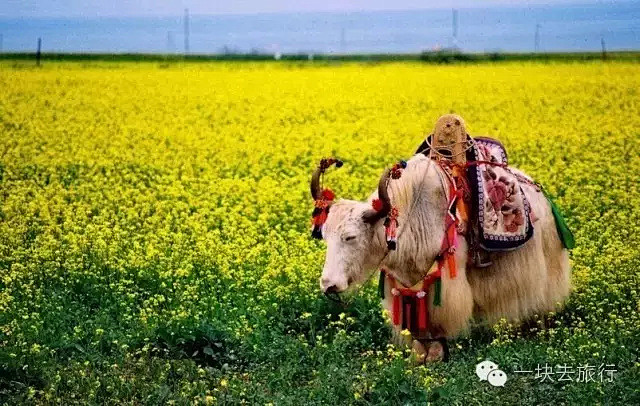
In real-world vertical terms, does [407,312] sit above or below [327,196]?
below

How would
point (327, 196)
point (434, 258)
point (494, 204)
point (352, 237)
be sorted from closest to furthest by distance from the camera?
point (352, 237) < point (327, 196) < point (434, 258) < point (494, 204)

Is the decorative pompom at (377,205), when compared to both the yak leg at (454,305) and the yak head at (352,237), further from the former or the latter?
the yak leg at (454,305)

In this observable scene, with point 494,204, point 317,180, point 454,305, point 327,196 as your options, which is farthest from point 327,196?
point 494,204

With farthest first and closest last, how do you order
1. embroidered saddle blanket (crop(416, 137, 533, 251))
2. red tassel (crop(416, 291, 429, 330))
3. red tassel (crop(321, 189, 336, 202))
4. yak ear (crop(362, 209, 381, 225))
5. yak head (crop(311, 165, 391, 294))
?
1. embroidered saddle blanket (crop(416, 137, 533, 251))
2. red tassel (crop(416, 291, 429, 330))
3. red tassel (crop(321, 189, 336, 202))
4. yak ear (crop(362, 209, 381, 225))
5. yak head (crop(311, 165, 391, 294))

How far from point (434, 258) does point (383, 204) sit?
67cm

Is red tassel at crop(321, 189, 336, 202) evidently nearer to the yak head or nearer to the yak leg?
the yak head

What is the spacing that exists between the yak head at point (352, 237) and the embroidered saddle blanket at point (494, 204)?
2.89 feet

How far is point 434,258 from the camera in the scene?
24.4 ft

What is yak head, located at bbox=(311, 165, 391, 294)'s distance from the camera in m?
6.89

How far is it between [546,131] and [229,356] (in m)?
11.6

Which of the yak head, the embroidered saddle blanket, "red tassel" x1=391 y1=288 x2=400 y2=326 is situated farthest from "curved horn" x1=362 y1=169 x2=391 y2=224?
the embroidered saddle blanket

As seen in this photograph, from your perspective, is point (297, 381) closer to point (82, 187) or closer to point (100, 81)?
point (82, 187)

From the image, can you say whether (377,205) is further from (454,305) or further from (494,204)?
(494,204)

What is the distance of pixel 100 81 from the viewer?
26.5m
